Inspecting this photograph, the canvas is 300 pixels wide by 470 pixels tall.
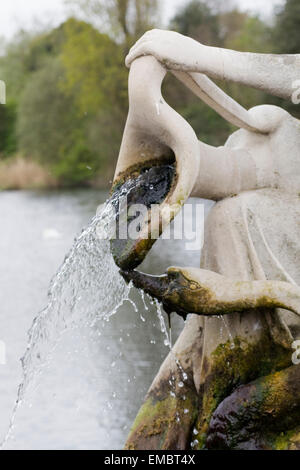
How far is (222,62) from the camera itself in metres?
3.95

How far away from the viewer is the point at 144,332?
813 cm

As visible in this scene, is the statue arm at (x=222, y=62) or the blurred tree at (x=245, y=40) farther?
the blurred tree at (x=245, y=40)

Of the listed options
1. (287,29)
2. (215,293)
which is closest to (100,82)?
(287,29)

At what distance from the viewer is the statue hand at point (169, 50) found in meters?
3.81

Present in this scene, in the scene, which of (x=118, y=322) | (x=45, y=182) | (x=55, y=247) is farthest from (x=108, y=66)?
(x=118, y=322)

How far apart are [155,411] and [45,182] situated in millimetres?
34429

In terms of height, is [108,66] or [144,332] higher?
[108,66]

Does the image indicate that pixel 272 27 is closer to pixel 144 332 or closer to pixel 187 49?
pixel 144 332

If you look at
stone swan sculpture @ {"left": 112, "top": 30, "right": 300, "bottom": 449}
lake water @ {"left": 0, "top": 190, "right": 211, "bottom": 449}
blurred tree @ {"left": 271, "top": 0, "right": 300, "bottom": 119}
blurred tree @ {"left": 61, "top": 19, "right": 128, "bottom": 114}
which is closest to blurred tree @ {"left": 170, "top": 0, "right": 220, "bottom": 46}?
blurred tree @ {"left": 61, "top": 19, "right": 128, "bottom": 114}

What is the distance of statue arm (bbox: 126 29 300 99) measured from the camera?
3.83m

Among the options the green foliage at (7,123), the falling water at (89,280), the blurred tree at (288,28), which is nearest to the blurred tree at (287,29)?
the blurred tree at (288,28)

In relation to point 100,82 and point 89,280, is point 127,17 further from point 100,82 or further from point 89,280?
point 89,280

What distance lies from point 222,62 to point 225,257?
925 mm

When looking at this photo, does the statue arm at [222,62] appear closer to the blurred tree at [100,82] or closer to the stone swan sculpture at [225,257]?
the stone swan sculpture at [225,257]
